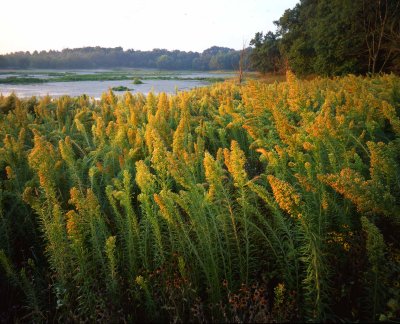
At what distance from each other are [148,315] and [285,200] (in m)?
1.03

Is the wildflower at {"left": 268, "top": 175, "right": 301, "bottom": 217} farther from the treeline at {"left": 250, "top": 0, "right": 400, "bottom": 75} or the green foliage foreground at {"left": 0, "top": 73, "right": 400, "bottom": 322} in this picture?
the treeline at {"left": 250, "top": 0, "right": 400, "bottom": 75}

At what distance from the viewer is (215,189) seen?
1.76m

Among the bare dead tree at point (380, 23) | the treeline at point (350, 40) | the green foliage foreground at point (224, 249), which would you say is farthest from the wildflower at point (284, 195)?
the bare dead tree at point (380, 23)

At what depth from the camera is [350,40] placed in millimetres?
18438

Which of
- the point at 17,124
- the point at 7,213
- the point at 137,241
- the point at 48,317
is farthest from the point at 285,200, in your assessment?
the point at 17,124

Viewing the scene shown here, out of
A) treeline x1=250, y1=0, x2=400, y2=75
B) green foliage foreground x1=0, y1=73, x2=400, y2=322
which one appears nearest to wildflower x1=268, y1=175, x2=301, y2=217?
green foliage foreground x1=0, y1=73, x2=400, y2=322

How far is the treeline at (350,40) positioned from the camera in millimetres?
16500

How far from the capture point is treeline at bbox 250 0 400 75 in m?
16.5

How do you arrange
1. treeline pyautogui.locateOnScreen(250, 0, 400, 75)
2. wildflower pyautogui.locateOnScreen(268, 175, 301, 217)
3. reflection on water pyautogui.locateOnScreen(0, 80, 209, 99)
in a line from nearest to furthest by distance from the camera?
wildflower pyautogui.locateOnScreen(268, 175, 301, 217) → reflection on water pyautogui.locateOnScreen(0, 80, 209, 99) → treeline pyautogui.locateOnScreen(250, 0, 400, 75)

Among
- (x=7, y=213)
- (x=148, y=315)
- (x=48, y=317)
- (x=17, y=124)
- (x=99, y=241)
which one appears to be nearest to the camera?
(x=148, y=315)

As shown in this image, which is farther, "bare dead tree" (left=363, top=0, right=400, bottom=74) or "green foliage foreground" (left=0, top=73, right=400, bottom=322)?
"bare dead tree" (left=363, top=0, right=400, bottom=74)

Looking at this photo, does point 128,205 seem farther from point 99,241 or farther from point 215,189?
point 215,189

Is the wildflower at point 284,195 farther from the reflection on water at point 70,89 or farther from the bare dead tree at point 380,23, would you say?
the bare dead tree at point 380,23

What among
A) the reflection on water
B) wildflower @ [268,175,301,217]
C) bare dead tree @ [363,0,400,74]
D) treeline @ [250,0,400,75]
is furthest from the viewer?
treeline @ [250,0,400,75]
